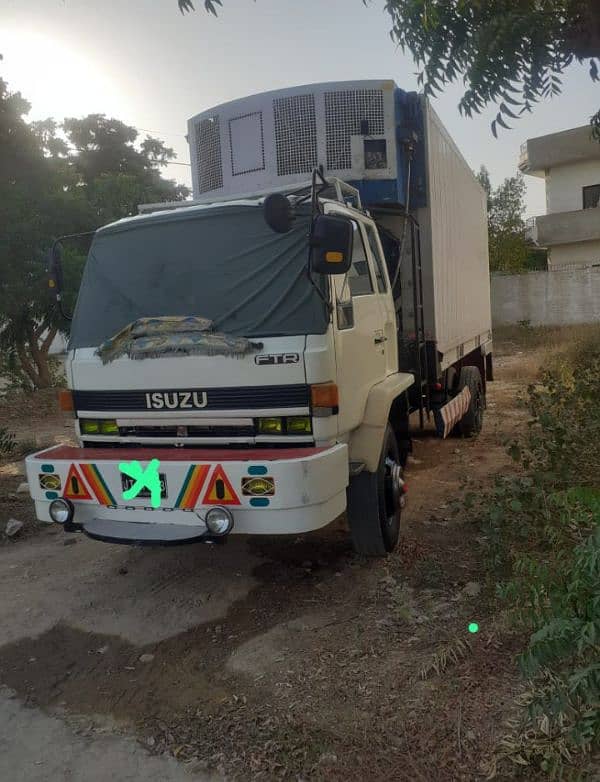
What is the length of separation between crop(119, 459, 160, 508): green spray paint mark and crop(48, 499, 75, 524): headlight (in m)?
0.38

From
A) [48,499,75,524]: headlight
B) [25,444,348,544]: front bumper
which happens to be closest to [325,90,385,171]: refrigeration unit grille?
[25,444,348,544]: front bumper

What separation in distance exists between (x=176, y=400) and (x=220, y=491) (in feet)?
2.11

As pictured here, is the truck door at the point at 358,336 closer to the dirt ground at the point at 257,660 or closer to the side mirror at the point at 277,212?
the side mirror at the point at 277,212

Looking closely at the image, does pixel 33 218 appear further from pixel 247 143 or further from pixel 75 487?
pixel 75 487

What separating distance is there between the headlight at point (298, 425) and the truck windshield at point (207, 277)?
488 millimetres

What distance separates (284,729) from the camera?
2.95m

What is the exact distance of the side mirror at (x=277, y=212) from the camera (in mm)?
3697

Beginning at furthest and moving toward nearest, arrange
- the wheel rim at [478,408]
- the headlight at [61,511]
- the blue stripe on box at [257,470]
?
the wheel rim at [478,408] < the headlight at [61,511] < the blue stripe on box at [257,470]

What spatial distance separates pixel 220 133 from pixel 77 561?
358cm

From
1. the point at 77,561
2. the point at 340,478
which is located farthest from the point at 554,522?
the point at 77,561

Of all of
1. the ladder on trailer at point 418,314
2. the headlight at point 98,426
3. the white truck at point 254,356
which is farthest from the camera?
the ladder on trailer at point 418,314

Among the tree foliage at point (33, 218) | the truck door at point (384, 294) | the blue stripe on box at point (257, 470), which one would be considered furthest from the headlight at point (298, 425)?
the tree foliage at point (33, 218)

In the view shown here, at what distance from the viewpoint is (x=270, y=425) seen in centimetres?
393

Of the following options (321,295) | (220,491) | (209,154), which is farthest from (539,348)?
(220,491)
